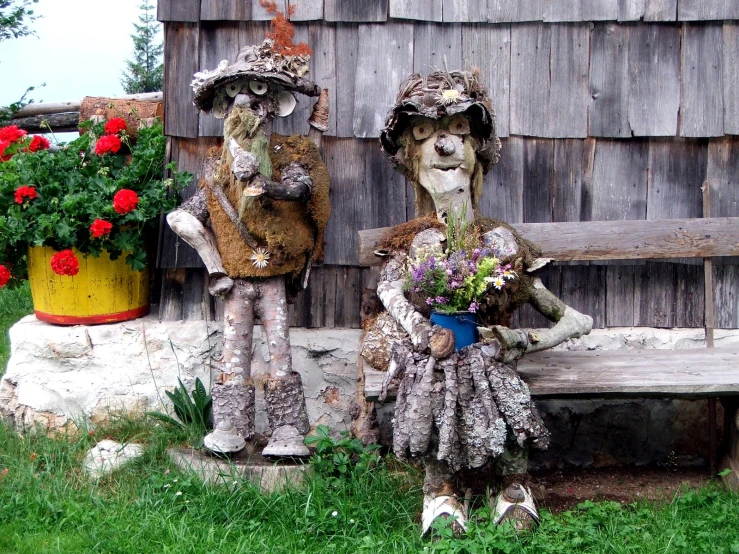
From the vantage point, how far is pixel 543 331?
128 inches

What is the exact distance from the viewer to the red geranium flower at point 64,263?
3801 millimetres

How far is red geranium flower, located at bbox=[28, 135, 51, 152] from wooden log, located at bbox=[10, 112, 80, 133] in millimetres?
1417

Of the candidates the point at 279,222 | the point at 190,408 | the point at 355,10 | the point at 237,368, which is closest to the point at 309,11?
the point at 355,10

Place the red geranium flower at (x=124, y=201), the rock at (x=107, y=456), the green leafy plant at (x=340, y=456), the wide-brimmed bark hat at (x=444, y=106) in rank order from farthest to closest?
the red geranium flower at (x=124, y=201)
the rock at (x=107, y=456)
the green leafy plant at (x=340, y=456)
the wide-brimmed bark hat at (x=444, y=106)

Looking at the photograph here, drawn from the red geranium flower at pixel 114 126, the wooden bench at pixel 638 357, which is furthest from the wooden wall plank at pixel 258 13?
the wooden bench at pixel 638 357

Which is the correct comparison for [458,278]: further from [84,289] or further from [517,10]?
[84,289]

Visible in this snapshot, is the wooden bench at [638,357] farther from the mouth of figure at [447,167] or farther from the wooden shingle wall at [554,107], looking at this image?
the mouth of figure at [447,167]

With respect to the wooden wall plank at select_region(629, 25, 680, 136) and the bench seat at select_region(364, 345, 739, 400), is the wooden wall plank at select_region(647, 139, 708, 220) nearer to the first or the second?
the wooden wall plank at select_region(629, 25, 680, 136)

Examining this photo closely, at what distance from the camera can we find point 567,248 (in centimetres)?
400

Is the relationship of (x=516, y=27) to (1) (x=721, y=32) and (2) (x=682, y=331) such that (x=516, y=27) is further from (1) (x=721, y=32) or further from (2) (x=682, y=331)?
(2) (x=682, y=331)

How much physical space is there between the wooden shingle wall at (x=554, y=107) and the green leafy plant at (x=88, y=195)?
22cm

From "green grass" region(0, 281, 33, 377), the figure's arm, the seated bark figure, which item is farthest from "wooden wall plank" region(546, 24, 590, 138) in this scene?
"green grass" region(0, 281, 33, 377)

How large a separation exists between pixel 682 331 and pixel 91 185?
3.11 m

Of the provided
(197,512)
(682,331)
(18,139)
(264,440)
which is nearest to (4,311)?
(18,139)
